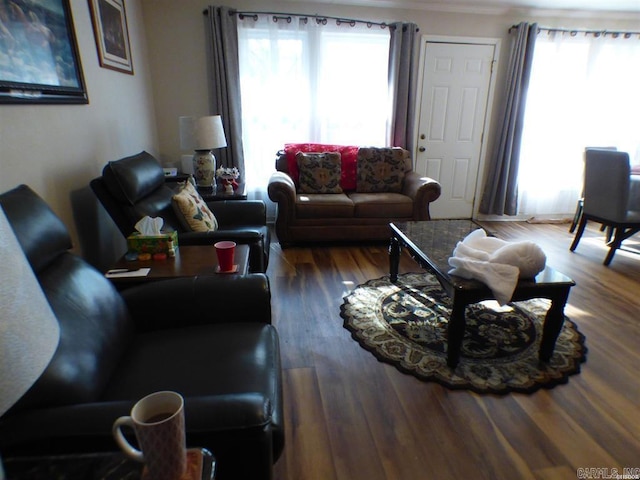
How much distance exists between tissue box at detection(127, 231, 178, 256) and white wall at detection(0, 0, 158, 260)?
438 mm

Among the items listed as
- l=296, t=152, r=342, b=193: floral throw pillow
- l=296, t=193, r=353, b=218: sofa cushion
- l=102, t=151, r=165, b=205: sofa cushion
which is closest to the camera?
l=102, t=151, r=165, b=205: sofa cushion

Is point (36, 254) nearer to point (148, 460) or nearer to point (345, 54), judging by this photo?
point (148, 460)

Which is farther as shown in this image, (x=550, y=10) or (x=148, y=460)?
(x=550, y=10)

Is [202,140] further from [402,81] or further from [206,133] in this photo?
[402,81]

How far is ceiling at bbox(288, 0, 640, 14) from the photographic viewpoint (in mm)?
3850

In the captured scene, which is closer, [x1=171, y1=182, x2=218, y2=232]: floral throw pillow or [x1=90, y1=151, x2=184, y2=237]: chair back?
[x1=90, y1=151, x2=184, y2=237]: chair back

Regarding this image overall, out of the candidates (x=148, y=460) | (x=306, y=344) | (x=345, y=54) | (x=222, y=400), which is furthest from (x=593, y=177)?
(x=148, y=460)

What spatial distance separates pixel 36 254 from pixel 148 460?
30.1 inches

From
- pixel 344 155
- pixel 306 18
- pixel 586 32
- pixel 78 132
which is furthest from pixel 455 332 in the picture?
pixel 586 32

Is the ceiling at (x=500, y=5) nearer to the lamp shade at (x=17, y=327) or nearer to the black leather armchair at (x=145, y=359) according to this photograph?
the black leather armchair at (x=145, y=359)

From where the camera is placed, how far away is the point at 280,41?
3867mm

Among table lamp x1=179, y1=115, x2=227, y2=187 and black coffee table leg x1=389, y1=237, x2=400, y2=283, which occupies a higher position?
table lamp x1=179, y1=115, x2=227, y2=187

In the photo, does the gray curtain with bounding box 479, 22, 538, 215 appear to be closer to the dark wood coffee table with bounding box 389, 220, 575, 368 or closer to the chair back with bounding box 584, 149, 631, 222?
the chair back with bounding box 584, 149, 631, 222

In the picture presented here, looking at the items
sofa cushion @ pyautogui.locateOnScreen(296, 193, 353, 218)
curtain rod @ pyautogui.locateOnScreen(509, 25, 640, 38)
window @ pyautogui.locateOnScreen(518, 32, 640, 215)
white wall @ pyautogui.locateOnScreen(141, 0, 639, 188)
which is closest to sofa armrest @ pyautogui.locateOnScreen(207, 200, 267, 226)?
sofa cushion @ pyautogui.locateOnScreen(296, 193, 353, 218)
